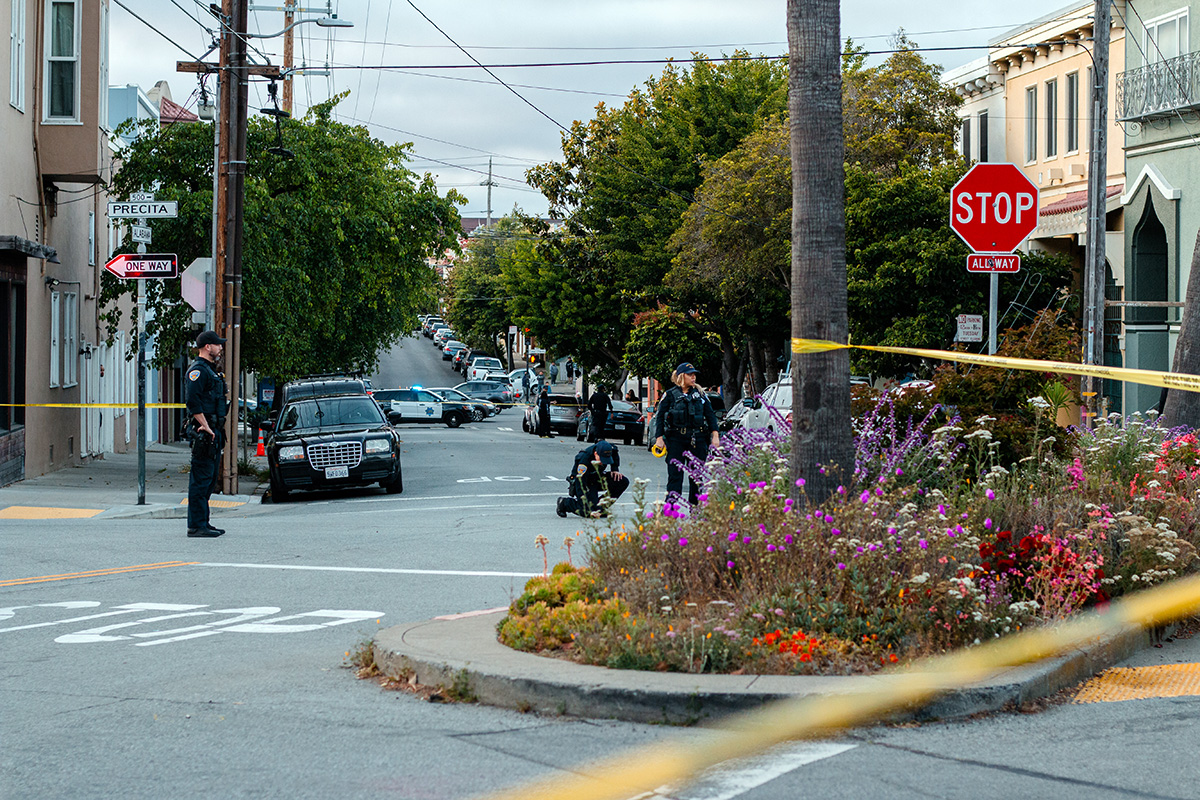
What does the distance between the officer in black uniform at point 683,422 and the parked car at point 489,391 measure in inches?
2138

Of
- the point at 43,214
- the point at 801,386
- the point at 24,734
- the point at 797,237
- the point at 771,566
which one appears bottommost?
the point at 24,734

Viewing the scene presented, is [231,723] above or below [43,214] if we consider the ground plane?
below

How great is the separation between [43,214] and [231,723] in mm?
19541

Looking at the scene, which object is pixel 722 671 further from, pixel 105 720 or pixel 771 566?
pixel 105 720

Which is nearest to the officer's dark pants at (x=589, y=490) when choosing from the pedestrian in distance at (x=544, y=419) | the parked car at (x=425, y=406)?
the pedestrian in distance at (x=544, y=419)

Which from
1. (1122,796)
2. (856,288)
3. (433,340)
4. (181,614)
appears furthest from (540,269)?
(433,340)

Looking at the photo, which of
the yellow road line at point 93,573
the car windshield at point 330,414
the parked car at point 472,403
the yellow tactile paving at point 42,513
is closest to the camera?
the yellow road line at point 93,573

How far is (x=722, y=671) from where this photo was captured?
21.0 feet

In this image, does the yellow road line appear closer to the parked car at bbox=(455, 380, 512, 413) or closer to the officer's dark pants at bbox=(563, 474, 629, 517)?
the officer's dark pants at bbox=(563, 474, 629, 517)

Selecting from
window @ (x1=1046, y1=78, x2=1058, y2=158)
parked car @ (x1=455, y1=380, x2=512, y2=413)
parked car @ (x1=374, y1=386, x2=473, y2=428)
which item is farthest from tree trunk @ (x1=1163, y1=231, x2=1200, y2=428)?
parked car @ (x1=455, y1=380, x2=512, y2=413)

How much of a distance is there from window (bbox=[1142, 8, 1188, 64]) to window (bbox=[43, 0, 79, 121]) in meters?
20.9

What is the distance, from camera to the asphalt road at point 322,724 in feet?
17.3

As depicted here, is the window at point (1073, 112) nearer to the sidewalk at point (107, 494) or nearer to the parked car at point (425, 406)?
the sidewalk at point (107, 494)

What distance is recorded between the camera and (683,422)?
14156 mm
